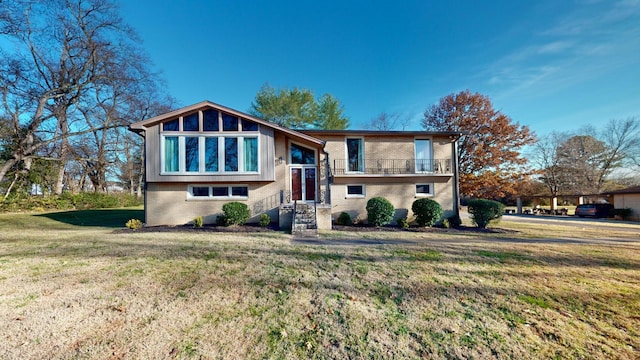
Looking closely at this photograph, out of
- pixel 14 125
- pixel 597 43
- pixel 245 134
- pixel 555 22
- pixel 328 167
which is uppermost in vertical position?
pixel 555 22

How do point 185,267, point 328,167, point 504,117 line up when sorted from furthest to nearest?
point 504,117
point 328,167
point 185,267

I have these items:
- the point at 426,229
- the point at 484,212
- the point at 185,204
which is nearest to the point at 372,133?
the point at 426,229

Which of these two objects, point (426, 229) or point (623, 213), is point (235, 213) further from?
point (623, 213)

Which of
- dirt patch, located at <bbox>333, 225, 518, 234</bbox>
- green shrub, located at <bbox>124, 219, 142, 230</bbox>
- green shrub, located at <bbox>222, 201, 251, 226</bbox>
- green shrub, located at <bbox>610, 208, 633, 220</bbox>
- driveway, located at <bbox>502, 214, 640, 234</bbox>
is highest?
green shrub, located at <bbox>222, 201, 251, 226</bbox>

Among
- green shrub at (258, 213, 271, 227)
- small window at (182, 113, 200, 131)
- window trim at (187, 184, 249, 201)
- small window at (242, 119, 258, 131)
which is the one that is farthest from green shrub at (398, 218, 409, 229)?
small window at (182, 113, 200, 131)

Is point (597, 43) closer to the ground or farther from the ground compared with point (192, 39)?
closer to the ground

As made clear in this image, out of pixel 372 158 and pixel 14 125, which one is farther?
pixel 14 125

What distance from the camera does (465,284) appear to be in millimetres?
4355

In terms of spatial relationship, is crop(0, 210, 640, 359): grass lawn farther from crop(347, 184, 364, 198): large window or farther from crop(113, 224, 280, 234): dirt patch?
crop(347, 184, 364, 198): large window

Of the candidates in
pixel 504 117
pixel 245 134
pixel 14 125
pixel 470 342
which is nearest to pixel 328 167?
pixel 245 134

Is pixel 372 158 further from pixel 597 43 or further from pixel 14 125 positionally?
pixel 14 125

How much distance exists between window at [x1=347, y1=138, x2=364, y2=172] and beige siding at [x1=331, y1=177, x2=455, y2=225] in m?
0.73

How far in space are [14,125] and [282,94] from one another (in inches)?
763

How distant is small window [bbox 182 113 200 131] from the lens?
38.2ft
